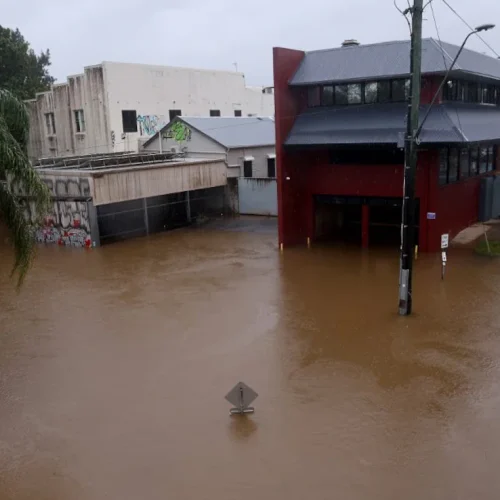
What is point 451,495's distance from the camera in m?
8.46

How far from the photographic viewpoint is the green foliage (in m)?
22.8

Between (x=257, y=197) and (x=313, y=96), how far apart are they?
10.7 metres

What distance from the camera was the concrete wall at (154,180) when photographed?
27312 mm

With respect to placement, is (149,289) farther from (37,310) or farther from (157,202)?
(157,202)

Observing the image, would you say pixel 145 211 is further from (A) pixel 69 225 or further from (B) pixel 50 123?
(B) pixel 50 123

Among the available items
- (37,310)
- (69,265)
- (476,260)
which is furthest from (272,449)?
(69,265)

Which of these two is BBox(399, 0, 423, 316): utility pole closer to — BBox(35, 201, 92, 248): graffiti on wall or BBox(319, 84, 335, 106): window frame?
BBox(319, 84, 335, 106): window frame

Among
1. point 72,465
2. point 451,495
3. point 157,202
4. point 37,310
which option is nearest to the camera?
point 451,495

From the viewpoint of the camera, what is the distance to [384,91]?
24.1 metres

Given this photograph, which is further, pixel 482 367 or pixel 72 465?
pixel 482 367

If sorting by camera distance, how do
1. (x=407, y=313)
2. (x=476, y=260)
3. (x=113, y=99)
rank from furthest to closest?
(x=113, y=99) → (x=476, y=260) → (x=407, y=313)

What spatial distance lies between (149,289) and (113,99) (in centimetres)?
2479

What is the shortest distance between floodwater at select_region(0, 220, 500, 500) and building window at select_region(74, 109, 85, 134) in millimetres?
23418

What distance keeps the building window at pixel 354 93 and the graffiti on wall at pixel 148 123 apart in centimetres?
2252
